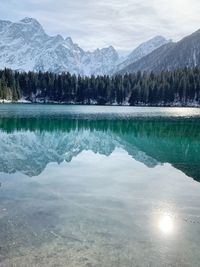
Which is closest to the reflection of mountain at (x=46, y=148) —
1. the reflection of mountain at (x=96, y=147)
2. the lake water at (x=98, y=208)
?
the reflection of mountain at (x=96, y=147)

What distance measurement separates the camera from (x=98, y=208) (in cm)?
2036

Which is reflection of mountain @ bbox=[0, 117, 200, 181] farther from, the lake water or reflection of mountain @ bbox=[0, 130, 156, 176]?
the lake water

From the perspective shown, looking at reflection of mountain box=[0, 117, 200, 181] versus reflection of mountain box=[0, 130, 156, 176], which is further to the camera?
reflection of mountain box=[0, 117, 200, 181]

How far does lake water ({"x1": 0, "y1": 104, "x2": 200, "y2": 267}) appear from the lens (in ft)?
47.6

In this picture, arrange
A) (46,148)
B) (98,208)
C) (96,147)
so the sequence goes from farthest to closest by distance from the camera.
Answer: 1. (96,147)
2. (46,148)
3. (98,208)

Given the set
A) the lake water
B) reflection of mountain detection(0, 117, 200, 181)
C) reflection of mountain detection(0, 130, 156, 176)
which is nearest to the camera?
the lake water

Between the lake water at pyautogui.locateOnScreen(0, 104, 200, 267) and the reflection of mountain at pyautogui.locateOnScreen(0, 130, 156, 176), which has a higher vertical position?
the lake water at pyautogui.locateOnScreen(0, 104, 200, 267)

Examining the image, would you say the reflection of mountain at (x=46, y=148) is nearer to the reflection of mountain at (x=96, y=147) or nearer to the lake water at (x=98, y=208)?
the reflection of mountain at (x=96, y=147)

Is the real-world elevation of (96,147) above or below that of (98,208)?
below

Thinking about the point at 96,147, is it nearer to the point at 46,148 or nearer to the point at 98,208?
the point at 46,148

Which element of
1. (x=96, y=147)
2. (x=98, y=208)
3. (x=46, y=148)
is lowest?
(x=96, y=147)

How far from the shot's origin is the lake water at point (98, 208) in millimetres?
14508

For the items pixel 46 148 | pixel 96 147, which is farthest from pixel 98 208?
pixel 96 147

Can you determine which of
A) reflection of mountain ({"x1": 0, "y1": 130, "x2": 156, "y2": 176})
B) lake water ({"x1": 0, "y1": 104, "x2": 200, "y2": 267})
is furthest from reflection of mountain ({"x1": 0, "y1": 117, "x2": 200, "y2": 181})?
lake water ({"x1": 0, "y1": 104, "x2": 200, "y2": 267})
